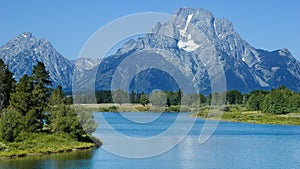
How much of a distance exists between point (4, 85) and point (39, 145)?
13.2 m

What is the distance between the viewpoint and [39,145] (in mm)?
50219

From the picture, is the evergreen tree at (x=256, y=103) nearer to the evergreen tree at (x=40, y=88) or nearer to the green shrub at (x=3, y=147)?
the evergreen tree at (x=40, y=88)

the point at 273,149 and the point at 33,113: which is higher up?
the point at 33,113

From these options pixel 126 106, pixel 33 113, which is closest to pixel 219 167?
pixel 33 113

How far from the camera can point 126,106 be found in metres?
96.4

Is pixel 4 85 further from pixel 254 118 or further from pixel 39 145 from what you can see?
pixel 254 118

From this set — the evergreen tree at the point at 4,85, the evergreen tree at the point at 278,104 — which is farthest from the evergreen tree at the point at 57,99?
the evergreen tree at the point at 278,104

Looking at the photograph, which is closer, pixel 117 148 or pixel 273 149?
pixel 117 148

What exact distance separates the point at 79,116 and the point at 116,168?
1516 cm

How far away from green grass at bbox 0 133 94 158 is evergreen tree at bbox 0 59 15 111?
1070 centimetres

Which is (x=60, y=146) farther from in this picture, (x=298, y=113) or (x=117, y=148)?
(x=298, y=113)

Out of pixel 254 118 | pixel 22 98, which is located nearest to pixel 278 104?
pixel 254 118

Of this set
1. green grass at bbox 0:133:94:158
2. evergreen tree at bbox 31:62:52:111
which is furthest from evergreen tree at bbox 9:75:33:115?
green grass at bbox 0:133:94:158

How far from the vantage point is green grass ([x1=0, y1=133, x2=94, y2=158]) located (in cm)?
4712
